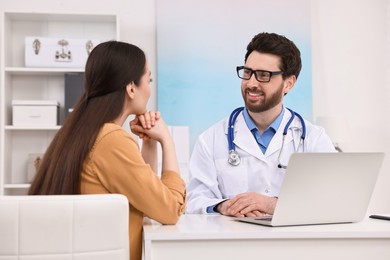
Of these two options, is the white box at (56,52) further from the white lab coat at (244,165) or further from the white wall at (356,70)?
the white lab coat at (244,165)

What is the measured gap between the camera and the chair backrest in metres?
1.20

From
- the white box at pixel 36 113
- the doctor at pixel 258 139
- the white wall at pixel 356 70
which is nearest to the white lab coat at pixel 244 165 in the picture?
the doctor at pixel 258 139

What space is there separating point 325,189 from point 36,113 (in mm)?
2716

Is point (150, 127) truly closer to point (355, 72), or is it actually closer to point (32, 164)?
point (32, 164)

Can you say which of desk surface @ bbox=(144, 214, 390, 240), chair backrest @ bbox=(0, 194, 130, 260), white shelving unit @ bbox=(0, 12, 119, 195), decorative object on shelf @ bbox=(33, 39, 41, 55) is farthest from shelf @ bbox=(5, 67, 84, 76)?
chair backrest @ bbox=(0, 194, 130, 260)

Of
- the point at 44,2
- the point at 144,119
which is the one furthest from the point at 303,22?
the point at 144,119

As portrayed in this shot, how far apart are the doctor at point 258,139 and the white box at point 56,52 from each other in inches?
71.1

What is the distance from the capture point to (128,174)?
58.3 inches

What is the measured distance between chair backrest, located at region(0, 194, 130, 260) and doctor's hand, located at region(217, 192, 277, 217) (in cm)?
70

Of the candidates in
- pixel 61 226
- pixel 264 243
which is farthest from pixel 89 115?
pixel 264 243

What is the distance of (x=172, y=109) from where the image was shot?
13.6 ft

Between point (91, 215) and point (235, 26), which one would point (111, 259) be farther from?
point (235, 26)

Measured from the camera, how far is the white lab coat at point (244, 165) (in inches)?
88.8

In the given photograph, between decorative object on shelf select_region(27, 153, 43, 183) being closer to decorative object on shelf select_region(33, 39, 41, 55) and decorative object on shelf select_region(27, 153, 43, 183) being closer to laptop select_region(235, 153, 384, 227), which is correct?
decorative object on shelf select_region(33, 39, 41, 55)
